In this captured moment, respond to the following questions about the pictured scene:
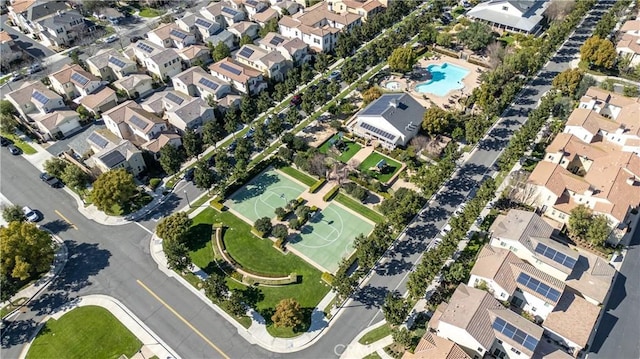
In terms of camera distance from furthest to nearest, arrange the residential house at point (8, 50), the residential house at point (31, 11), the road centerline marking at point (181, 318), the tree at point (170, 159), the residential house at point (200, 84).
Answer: the residential house at point (31, 11) < the residential house at point (8, 50) < the residential house at point (200, 84) < the tree at point (170, 159) < the road centerline marking at point (181, 318)

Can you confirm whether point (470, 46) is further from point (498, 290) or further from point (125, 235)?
point (125, 235)

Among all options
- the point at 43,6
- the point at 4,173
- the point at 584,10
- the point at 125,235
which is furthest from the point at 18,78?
the point at 584,10

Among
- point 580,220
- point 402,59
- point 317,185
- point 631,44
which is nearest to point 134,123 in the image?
point 317,185

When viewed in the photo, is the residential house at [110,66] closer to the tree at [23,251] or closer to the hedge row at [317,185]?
the tree at [23,251]

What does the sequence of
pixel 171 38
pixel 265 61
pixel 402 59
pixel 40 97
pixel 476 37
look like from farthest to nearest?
pixel 171 38, pixel 476 37, pixel 265 61, pixel 402 59, pixel 40 97

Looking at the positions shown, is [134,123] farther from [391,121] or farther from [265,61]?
[391,121]

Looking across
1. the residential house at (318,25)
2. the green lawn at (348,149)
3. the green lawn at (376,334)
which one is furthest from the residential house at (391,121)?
the green lawn at (376,334)
